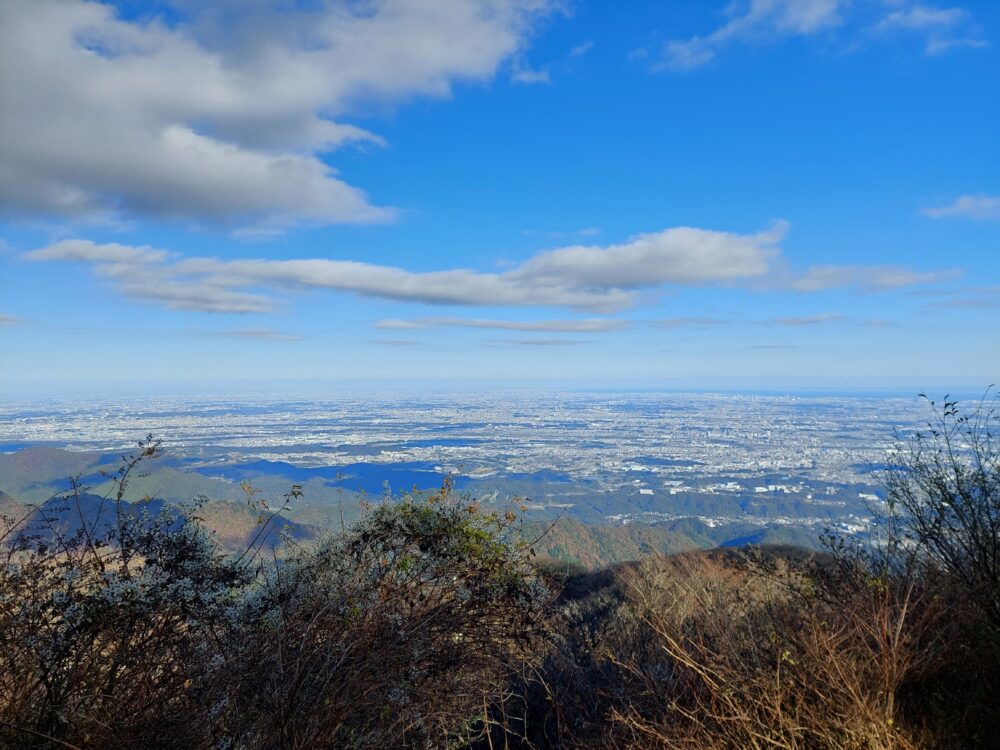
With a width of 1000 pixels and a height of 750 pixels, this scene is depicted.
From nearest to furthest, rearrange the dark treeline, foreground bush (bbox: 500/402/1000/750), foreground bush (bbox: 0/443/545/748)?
foreground bush (bbox: 0/443/545/748), the dark treeline, foreground bush (bbox: 500/402/1000/750)

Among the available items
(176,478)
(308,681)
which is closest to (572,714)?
(308,681)

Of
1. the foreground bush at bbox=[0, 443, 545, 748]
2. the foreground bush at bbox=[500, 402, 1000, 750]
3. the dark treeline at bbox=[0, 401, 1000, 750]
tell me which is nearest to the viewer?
the foreground bush at bbox=[0, 443, 545, 748]

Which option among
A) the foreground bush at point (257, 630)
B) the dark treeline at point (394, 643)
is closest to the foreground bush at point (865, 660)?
the dark treeline at point (394, 643)

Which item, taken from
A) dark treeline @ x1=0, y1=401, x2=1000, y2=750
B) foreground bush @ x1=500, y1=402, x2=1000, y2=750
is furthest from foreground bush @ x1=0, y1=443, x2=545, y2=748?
foreground bush @ x1=500, y1=402, x2=1000, y2=750

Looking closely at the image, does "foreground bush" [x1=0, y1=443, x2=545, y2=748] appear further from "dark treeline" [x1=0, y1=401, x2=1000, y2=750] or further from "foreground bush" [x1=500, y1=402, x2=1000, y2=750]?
"foreground bush" [x1=500, y1=402, x2=1000, y2=750]

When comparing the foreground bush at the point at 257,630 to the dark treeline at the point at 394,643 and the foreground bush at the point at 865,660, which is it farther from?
the foreground bush at the point at 865,660

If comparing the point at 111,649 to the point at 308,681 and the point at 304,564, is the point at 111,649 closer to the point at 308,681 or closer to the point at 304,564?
the point at 308,681

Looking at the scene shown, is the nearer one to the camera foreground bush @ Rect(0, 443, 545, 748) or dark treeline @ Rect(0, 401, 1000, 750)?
foreground bush @ Rect(0, 443, 545, 748)

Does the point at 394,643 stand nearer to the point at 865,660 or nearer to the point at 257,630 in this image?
the point at 257,630
